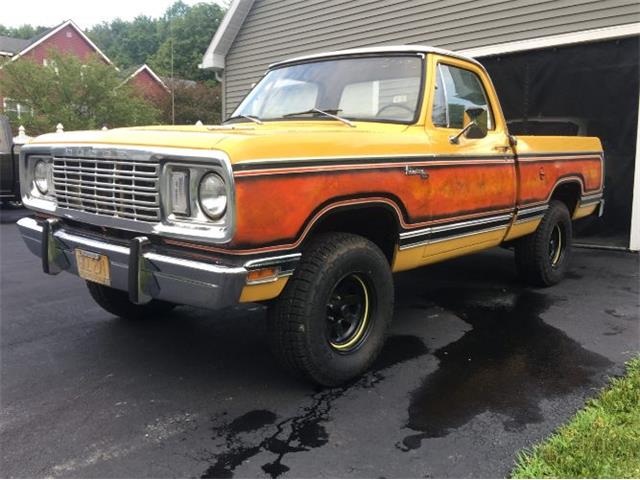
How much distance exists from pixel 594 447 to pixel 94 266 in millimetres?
2653

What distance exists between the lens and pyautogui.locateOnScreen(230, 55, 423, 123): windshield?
3.99 m

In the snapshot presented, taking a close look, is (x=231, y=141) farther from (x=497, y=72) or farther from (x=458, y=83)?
(x=497, y=72)

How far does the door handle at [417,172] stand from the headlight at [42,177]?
2.27 m

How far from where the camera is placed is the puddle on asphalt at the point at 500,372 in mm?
2979

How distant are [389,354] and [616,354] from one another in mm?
1523

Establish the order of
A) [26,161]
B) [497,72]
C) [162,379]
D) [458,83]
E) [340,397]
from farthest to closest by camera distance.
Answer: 1. [497,72]
2. [458,83]
3. [26,161]
4. [162,379]
5. [340,397]

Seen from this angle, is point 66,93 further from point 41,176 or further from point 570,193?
point 570,193

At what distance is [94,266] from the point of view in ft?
10.3

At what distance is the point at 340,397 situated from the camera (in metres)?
3.20

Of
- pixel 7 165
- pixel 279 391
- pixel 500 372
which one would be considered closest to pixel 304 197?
pixel 279 391

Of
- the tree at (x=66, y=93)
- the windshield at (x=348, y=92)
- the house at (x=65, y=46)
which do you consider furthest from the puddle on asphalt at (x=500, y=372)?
the house at (x=65, y=46)

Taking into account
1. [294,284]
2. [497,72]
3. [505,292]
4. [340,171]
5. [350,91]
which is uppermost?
[497,72]

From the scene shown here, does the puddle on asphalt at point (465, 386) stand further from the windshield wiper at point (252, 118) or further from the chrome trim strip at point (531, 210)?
the windshield wiper at point (252, 118)

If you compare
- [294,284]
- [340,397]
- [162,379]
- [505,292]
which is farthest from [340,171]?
[505,292]
